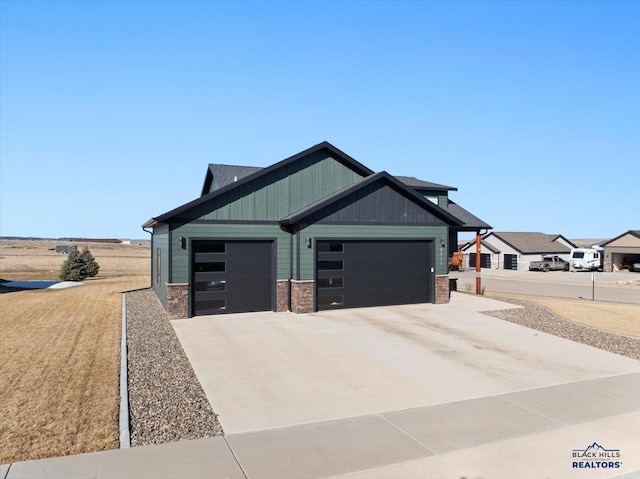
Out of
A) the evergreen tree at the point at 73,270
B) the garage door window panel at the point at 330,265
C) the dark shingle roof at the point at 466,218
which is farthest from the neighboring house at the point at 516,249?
the evergreen tree at the point at 73,270

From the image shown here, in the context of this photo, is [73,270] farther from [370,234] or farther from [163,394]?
[163,394]

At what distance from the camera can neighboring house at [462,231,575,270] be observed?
50.0 meters

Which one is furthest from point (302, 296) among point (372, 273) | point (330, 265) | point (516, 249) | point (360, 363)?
point (516, 249)

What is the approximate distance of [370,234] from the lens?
17266 mm

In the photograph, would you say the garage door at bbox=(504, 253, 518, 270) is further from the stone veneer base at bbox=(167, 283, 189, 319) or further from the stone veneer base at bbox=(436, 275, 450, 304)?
the stone veneer base at bbox=(167, 283, 189, 319)

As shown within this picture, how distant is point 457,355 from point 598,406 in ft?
11.3

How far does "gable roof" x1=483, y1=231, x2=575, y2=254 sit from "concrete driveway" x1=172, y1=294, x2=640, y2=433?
38.6 metres

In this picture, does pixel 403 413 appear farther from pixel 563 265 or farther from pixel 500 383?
pixel 563 265

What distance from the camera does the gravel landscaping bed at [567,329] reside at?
11.8 m

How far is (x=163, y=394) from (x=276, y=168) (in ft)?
34.4

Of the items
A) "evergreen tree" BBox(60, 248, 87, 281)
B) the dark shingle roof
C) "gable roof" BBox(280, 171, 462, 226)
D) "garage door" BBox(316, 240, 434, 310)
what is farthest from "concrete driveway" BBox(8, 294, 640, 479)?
"evergreen tree" BBox(60, 248, 87, 281)

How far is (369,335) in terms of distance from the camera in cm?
1276

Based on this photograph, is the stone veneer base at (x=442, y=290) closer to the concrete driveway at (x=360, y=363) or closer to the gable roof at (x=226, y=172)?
the concrete driveway at (x=360, y=363)

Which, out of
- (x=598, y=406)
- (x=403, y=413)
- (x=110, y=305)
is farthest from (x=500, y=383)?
(x=110, y=305)
